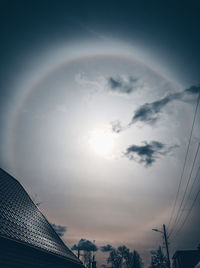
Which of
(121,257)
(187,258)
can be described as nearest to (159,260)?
(121,257)

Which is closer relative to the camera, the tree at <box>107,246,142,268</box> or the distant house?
the distant house

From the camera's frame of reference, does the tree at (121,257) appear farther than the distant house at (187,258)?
Yes

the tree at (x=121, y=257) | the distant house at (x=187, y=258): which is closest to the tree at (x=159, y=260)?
the tree at (x=121, y=257)

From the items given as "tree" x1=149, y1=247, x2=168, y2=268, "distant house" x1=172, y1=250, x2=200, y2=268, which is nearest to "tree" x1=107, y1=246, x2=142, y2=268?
"tree" x1=149, y1=247, x2=168, y2=268

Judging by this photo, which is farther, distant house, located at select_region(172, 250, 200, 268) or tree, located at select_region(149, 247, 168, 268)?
tree, located at select_region(149, 247, 168, 268)

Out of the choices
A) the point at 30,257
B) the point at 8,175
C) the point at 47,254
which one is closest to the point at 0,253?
the point at 30,257

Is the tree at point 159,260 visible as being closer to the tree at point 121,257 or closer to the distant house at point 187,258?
the tree at point 121,257

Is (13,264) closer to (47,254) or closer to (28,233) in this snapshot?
(28,233)

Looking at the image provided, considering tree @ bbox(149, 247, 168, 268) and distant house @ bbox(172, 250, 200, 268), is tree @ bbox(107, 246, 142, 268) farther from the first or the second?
distant house @ bbox(172, 250, 200, 268)
